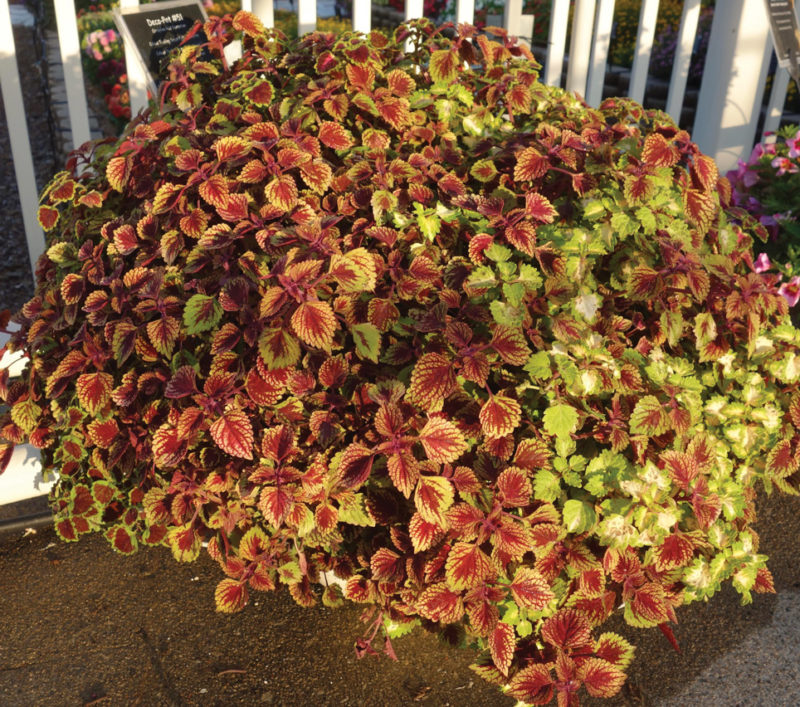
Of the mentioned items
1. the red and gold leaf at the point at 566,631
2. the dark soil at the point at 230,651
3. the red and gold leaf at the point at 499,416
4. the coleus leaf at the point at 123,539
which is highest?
the red and gold leaf at the point at 499,416

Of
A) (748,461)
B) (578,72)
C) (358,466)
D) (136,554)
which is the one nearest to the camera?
(358,466)

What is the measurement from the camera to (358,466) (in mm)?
1340

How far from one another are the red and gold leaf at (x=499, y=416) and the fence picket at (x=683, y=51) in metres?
2.56

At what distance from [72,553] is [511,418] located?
1.48m

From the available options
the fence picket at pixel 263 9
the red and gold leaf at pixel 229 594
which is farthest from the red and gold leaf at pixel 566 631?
the fence picket at pixel 263 9

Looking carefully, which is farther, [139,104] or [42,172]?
[42,172]

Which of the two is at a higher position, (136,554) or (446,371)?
(446,371)

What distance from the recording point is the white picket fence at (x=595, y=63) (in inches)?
104

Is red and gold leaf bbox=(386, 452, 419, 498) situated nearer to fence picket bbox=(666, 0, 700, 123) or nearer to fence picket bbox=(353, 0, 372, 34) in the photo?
fence picket bbox=(353, 0, 372, 34)

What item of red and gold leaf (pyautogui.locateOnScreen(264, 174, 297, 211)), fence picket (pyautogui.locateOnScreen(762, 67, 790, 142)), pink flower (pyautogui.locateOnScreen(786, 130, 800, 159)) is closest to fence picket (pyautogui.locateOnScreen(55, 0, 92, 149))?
red and gold leaf (pyautogui.locateOnScreen(264, 174, 297, 211))

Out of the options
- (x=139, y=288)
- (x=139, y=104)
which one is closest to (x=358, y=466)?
(x=139, y=288)

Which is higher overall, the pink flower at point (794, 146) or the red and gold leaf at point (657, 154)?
the red and gold leaf at point (657, 154)

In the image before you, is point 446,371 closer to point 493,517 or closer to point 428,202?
point 493,517

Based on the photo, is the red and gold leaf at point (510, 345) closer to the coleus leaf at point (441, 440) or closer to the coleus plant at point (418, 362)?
the coleus plant at point (418, 362)
